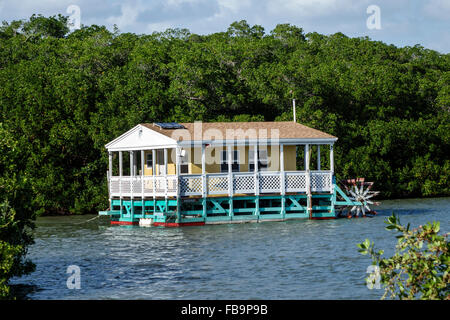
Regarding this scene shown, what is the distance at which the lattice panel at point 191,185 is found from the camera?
1398 inches

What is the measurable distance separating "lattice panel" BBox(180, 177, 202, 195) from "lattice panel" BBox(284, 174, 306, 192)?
4430 mm

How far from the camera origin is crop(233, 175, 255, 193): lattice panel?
3619cm

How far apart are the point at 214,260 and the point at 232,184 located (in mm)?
11797

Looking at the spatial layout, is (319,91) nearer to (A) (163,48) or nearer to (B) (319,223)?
(A) (163,48)

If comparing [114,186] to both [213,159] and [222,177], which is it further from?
[222,177]

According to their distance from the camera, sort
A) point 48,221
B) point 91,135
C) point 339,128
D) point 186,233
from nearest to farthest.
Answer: point 186,233 < point 48,221 < point 91,135 < point 339,128

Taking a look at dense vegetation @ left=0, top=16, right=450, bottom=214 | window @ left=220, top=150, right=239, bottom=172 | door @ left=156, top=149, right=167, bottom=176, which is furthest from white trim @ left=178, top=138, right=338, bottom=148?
dense vegetation @ left=0, top=16, right=450, bottom=214

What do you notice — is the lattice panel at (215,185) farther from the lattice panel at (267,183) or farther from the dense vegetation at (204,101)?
the dense vegetation at (204,101)

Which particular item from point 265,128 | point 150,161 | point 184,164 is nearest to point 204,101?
point 150,161

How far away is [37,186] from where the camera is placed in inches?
1871

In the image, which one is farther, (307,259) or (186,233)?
(186,233)

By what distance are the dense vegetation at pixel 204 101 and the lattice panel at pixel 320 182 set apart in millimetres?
16322

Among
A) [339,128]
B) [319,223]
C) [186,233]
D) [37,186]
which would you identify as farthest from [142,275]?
[339,128]

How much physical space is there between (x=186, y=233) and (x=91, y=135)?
1972cm
